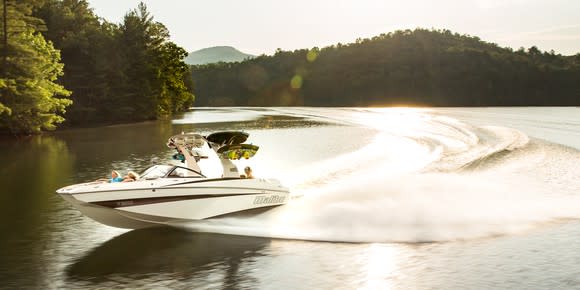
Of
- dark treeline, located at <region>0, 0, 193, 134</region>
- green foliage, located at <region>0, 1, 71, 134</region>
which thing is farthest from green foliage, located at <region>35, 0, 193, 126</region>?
green foliage, located at <region>0, 1, 71, 134</region>

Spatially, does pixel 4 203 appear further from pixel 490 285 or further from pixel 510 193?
pixel 510 193

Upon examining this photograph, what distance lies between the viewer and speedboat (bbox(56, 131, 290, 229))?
1534 cm

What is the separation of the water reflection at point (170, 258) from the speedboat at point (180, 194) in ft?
1.95

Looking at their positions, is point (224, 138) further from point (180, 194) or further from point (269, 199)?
point (180, 194)

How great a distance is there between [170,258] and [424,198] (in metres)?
10.9

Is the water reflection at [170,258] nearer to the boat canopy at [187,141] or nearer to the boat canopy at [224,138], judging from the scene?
the boat canopy at [187,141]

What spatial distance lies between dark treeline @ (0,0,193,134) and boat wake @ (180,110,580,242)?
34.0 m

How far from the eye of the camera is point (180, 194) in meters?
16.1

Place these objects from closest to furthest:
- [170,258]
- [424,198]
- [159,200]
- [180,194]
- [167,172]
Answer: [170,258] < [159,200] < [180,194] < [167,172] < [424,198]

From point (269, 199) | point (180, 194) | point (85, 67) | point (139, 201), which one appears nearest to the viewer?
point (139, 201)

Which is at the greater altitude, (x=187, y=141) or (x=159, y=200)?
(x=187, y=141)

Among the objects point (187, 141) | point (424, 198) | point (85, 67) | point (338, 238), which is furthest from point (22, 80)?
point (338, 238)

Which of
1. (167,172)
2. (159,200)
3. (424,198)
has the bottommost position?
(424,198)

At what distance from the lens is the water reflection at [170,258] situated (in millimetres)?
13156
